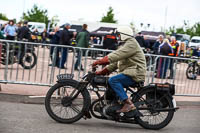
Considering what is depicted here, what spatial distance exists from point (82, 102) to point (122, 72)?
745mm

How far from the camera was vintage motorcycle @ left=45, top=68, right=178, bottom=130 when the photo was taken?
6.93 metres

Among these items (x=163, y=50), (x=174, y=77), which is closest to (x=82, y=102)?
(x=174, y=77)

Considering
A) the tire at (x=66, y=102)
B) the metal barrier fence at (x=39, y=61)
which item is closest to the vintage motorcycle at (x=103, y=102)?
the tire at (x=66, y=102)

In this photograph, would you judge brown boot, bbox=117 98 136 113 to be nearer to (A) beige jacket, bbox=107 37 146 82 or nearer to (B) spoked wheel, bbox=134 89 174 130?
(B) spoked wheel, bbox=134 89 174 130

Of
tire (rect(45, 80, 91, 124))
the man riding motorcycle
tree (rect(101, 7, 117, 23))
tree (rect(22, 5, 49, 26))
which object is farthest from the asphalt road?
tree (rect(22, 5, 49, 26))

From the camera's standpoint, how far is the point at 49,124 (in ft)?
22.5

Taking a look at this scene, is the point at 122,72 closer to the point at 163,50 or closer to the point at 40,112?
the point at 40,112

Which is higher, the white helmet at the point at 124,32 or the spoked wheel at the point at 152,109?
the white helmet at the point at 124,32

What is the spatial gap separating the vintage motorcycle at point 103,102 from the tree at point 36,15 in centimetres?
8265

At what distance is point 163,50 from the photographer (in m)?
17.3

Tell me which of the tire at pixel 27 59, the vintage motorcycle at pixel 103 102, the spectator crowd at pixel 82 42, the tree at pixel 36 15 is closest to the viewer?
the vintage motorcycle at pixel 103 102

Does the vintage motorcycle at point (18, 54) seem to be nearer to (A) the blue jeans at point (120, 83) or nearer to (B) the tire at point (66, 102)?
(B) the tire at point (66, 102)

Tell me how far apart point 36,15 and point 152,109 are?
85.8 metres

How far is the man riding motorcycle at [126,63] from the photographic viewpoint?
6828 millimetres
